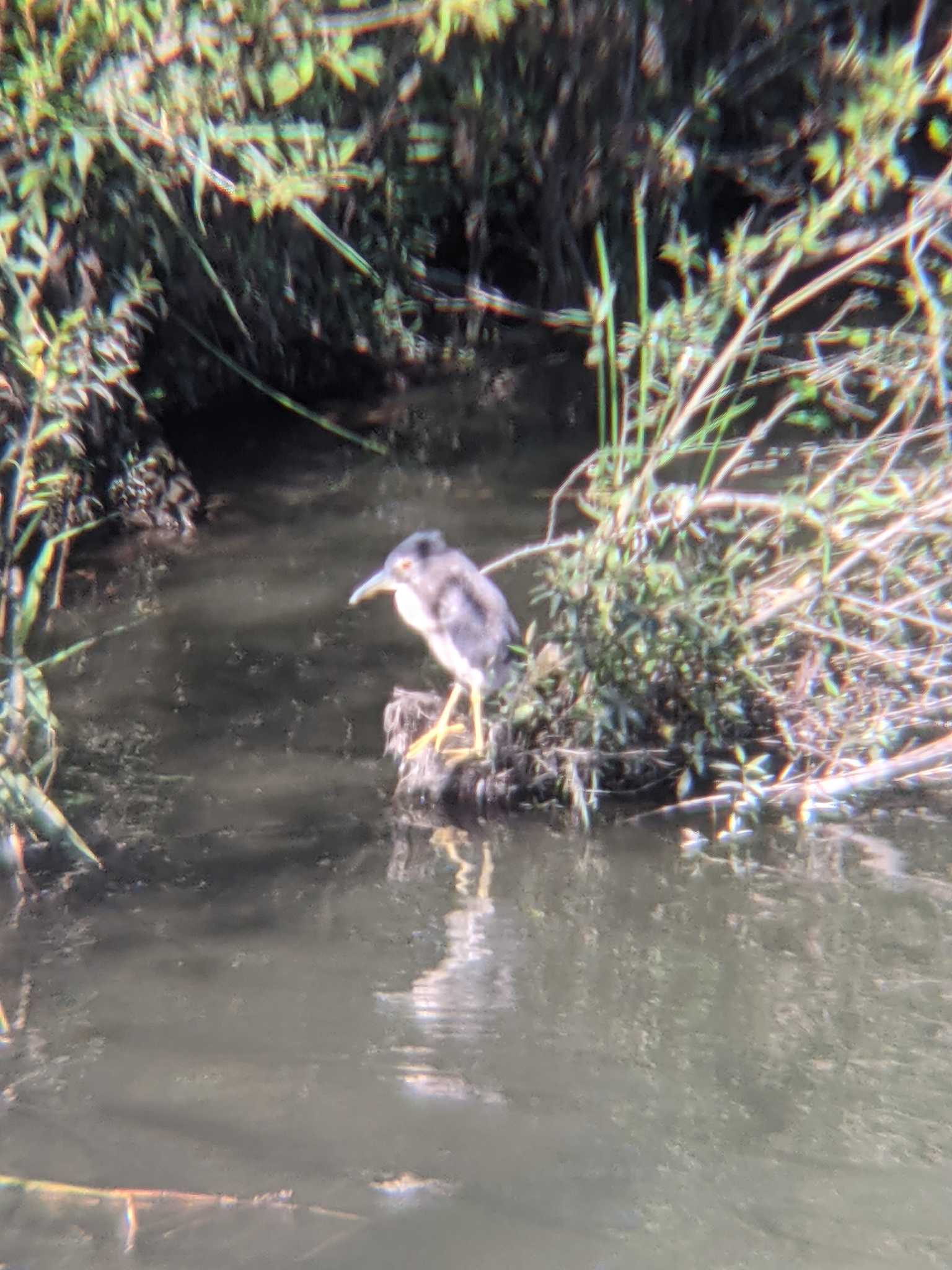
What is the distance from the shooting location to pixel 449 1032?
12.5 ft

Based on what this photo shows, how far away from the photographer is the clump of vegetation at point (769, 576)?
481 cm

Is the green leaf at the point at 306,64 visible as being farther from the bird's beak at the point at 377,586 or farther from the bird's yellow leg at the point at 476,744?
the bird's yellow leg at the point at 476,744

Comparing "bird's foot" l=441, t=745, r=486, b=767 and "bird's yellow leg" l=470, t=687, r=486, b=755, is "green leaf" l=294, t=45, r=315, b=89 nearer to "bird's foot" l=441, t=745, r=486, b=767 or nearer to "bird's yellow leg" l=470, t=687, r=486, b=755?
"bird's yellow leg" l=470, t=687, r=486, b=755

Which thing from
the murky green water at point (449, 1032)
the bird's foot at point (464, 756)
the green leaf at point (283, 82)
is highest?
the green leaf at point (283, 82)

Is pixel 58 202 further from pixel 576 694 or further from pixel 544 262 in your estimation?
pixel 544 262

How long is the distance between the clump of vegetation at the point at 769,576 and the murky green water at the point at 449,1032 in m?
0.33

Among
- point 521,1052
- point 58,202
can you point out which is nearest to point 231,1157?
point 521,1052

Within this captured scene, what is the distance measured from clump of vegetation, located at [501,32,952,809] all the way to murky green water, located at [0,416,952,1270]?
0.33 meters

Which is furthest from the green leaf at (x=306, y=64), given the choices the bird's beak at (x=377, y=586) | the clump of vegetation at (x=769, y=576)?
the bird's beak at (x=377, y=586)

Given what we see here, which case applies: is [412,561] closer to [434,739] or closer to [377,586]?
[377,586]

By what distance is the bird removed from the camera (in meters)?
5.41

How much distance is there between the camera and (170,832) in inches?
195

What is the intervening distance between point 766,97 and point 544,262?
1915 millimetres

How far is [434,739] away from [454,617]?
20.3 inches
